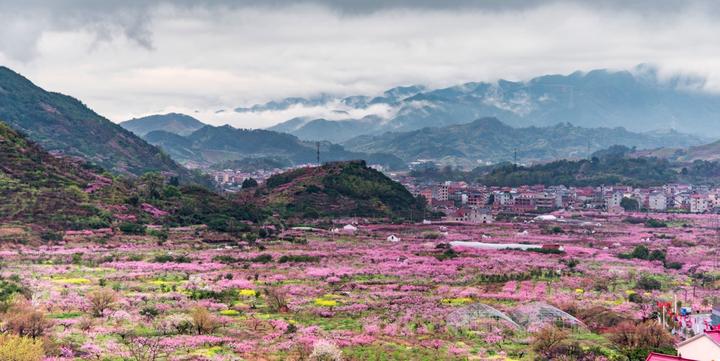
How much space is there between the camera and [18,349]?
2733 cm

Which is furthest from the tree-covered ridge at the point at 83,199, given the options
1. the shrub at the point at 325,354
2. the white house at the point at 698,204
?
the white house at the point at 698,204

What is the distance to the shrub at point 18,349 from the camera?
27062mm

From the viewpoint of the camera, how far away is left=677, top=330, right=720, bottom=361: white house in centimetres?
3045

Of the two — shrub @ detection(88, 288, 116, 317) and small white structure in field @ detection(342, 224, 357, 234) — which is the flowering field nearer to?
shrub @ detection(88, 288, 116, 317)

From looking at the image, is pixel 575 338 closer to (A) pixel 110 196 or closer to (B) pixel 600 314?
(B) pixel 600 314

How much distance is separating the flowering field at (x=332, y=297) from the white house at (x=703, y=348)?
138 inches

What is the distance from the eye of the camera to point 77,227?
83.2m

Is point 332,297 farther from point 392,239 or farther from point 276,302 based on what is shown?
point 392,239

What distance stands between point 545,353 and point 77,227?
204ft

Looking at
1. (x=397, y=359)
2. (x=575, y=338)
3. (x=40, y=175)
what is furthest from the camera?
(x=40, y=175)

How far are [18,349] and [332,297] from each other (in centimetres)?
2555

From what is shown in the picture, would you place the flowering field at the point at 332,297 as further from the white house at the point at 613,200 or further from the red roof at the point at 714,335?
the white house at the point at 613,200

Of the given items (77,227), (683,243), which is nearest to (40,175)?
(77,227)

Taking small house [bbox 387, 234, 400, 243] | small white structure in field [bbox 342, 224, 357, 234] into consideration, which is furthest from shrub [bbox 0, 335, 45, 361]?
small white structure in field [bbox 342, 224, 357, 234]
